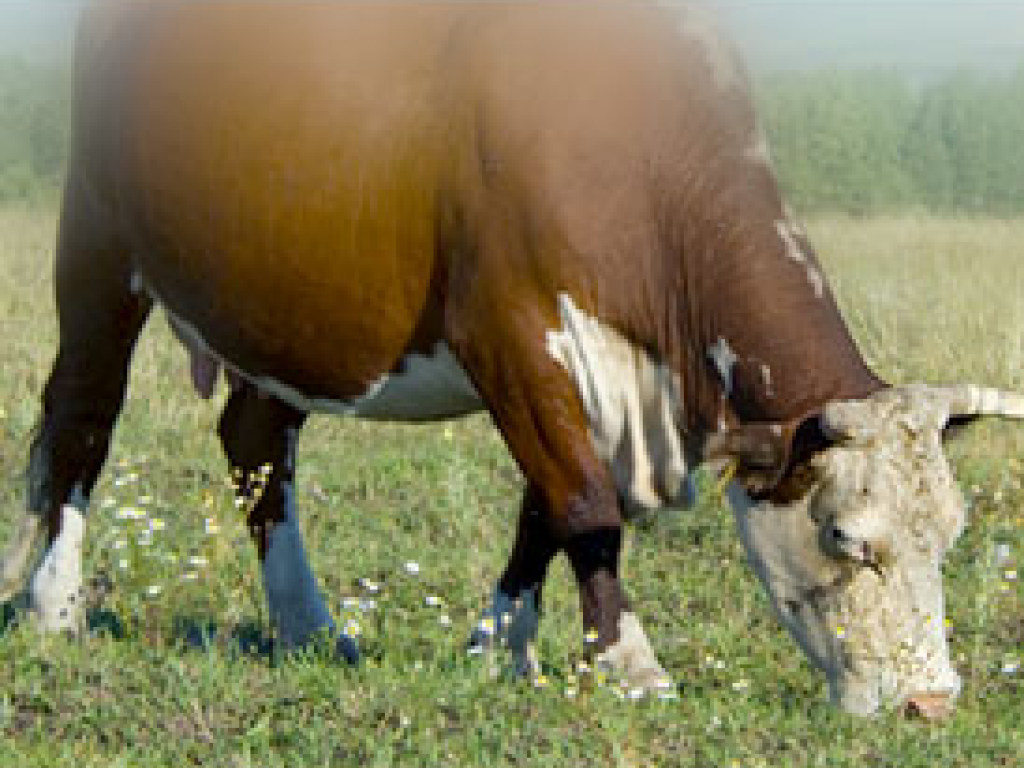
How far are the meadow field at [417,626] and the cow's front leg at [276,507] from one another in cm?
11

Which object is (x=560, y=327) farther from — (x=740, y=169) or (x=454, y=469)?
(x=454, y=469)

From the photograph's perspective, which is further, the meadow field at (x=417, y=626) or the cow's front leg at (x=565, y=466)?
the cow's front leg at (x=565, y=466)

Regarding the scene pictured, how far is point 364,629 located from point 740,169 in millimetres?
1894

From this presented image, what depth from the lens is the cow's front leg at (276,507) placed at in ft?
19.2

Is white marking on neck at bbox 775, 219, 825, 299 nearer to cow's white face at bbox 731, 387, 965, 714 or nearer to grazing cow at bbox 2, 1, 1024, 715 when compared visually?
grazing cow at bbox 2, 1, 1024, 715

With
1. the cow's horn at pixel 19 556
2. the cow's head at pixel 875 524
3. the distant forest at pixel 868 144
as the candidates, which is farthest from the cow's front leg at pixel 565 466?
the distant forest at pixel 868 144

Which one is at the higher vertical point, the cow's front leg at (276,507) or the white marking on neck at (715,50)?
the white marking on neck at (715,50)

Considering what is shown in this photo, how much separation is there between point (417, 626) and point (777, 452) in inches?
76.5

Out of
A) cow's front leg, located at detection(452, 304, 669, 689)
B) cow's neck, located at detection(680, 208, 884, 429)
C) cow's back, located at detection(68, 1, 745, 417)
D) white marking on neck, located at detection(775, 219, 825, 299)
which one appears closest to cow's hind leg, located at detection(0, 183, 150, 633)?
cow's back, located at detection(68, 1, 745, 417)

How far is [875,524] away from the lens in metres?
4.29

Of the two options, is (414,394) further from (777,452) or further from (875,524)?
(875,524)

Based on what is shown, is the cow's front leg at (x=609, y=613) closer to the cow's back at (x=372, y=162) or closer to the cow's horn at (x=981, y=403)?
the cow's back at (x=372, y=162)

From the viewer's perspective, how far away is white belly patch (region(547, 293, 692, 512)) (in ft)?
15.3

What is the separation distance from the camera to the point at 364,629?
18.7 ft
